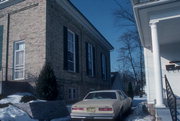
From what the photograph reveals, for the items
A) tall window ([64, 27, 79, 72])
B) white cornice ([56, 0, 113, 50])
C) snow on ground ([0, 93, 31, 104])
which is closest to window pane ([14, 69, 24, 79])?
snow on ground ([0, 93, 31, 104])

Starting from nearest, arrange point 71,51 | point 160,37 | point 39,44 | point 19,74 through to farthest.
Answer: point 160,37 < point 39,44 < point 19,74 < point 71,51

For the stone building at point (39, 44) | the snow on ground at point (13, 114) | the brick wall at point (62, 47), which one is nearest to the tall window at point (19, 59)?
the stone building at point (39, 44)

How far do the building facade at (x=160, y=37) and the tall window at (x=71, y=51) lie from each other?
20.9ft

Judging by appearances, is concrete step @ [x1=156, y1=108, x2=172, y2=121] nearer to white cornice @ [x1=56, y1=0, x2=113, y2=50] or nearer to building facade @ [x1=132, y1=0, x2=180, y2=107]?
building facade @ [x1=132, y1=0, x2=180, y2=107]

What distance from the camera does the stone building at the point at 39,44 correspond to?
13531 millimetres

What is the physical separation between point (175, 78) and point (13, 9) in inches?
471

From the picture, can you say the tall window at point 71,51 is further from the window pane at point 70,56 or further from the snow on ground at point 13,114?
the snow on ground at point 13,114

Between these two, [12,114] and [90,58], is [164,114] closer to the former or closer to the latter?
[12,114]

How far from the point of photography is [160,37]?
1048 centimetres

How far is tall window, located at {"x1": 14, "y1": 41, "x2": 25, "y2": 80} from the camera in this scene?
14.3 metres

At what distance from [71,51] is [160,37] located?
8610mm

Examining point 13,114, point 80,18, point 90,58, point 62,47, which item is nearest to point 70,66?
point 62,47

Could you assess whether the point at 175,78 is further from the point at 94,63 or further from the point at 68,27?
the point at 94,63

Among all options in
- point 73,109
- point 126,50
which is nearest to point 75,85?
point 73,109
